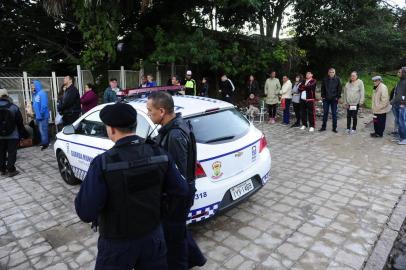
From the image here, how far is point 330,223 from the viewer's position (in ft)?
14.4

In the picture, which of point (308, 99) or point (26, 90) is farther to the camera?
point (308, 99)

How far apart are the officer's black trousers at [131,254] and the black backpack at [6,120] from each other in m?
4.90

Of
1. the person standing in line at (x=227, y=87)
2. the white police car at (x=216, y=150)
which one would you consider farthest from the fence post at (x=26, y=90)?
the person standing in line at (x=227, y=87)

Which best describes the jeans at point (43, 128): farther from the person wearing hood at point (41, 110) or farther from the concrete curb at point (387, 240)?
the concrete curb at point (387, 240)

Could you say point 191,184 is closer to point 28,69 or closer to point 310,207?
point 310,207

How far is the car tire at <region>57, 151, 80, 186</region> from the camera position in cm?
575

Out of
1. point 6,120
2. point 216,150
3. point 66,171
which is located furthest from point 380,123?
point 6,120

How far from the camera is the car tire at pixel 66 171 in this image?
575 centimetres

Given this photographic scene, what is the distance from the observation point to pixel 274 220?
4465 mm

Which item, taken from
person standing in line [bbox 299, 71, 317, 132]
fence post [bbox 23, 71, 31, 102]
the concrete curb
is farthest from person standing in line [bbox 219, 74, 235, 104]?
the concrete curb

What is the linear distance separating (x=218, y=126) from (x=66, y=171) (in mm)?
3113

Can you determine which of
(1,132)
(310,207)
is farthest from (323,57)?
(1,132)

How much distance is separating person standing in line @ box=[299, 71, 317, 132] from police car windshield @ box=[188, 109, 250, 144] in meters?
5.60

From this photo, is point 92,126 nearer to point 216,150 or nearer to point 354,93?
point 216,150
